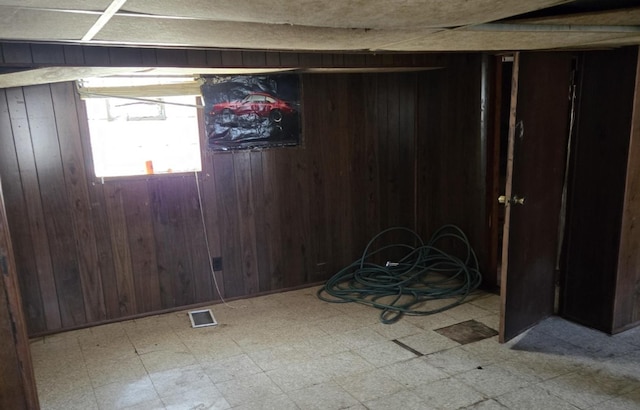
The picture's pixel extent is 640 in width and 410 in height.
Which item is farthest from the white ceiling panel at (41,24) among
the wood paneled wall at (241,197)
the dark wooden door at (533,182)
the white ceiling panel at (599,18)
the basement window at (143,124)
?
the dark wooden door at (533,182)

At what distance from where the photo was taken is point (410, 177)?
176 inches

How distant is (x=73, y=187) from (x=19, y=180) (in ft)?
1.08

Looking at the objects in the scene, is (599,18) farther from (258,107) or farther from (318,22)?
(258,107)

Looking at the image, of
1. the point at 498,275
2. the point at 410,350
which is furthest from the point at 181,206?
the point at 498,275

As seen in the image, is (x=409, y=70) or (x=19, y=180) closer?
(x=19, y=180)

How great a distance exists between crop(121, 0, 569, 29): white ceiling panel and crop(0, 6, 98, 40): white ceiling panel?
8.0 inches

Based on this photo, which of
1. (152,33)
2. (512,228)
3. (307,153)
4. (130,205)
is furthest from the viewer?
(307,153)

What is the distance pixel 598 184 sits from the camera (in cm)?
298

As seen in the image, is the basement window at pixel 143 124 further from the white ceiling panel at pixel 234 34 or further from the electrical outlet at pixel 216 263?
the white ceiling panel at pixel 234 34

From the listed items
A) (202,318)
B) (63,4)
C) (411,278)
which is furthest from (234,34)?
(411,278)

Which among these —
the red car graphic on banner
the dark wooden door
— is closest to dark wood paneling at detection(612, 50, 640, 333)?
the dark wooden door

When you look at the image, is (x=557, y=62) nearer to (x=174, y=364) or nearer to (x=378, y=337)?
(x=378, y=337)

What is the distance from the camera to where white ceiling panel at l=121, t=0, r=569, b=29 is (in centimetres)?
117

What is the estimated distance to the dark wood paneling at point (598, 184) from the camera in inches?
111
